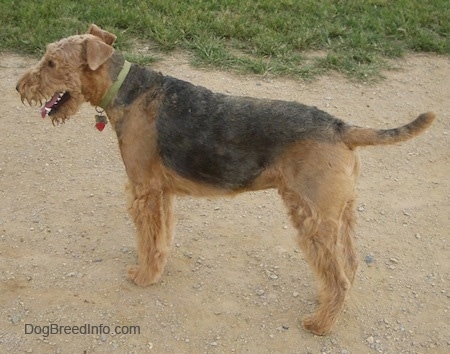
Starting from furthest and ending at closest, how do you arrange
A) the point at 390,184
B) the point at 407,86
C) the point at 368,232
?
the point at 407,86 < the point at 390,184 < the point at 368,232

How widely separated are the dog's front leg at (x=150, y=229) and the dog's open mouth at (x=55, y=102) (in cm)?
86

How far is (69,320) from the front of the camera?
14.2 feet

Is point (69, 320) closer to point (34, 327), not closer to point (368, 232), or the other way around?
point (34, 327)

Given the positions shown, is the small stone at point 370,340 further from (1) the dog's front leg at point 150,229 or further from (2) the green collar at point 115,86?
(2) the green collar at point 115,86

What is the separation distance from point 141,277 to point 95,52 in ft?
6.34

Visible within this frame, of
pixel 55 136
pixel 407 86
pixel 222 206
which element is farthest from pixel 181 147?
pixel 407 86

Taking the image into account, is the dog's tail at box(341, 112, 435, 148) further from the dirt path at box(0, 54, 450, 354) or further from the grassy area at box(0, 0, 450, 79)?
the grassy area at box(0, 0, 450, 79)

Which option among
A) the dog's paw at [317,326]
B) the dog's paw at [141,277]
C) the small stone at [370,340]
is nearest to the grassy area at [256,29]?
the dog's paw at [141,277]

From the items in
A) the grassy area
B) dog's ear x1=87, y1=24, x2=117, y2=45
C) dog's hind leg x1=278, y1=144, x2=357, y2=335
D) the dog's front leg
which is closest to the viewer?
dog's hind leg x1=278, y1=144, x2=357, y2=335

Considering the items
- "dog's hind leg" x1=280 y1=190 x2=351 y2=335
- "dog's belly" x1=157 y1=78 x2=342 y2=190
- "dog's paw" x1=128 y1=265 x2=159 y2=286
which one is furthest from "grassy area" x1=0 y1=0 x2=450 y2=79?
"dog's hind leg" x1=280 y1=190 x2=351 y2=335

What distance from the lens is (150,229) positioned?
454 centimetres

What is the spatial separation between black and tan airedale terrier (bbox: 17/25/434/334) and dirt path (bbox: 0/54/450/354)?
0.45 m

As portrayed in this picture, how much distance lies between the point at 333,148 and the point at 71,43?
2.18m

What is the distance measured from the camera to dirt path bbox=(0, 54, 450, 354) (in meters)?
4.33
